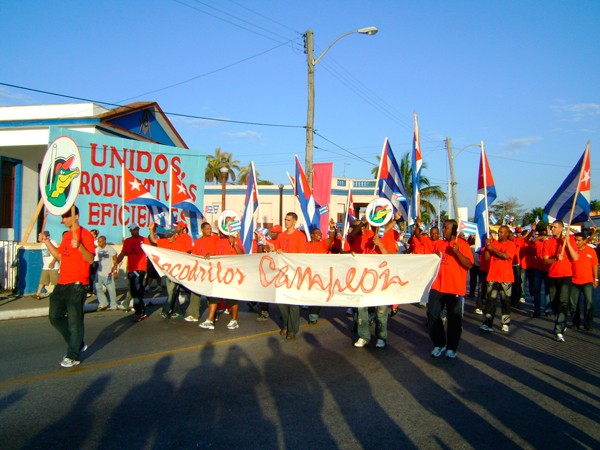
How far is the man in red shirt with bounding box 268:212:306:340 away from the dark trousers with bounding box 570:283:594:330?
4.80 m

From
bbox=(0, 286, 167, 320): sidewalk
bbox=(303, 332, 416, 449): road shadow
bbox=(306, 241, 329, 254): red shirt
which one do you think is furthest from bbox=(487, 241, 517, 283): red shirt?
bbox=(0, 286, 167, 320): sidewalk

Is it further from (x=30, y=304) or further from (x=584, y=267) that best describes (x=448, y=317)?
(x=30, y=304)

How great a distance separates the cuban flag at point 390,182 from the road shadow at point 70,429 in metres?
5.58

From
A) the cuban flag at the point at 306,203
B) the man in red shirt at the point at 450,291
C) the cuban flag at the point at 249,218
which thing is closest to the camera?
the man in red shirt at the point at 450,291

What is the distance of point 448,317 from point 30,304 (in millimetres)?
9055

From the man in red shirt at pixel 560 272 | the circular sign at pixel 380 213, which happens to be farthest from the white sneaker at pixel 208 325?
the man in red shirt at pixel 560 272

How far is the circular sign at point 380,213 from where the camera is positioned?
6625mm

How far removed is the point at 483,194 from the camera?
8.22m

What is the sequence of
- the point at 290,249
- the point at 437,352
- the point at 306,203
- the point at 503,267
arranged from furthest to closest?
1. the point at 306,203
2. the point at 503,267
3. the point at 290,249
4. the point at 437,352

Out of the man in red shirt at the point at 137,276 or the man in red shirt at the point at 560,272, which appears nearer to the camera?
the man in red shirt at the point at 560,272

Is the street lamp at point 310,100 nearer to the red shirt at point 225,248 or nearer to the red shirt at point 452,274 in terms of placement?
the red shirt at point 225,248

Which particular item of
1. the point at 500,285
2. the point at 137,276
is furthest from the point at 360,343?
the point at 137,276

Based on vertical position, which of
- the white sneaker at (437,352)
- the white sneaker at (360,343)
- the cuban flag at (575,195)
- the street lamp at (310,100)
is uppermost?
the street lamp at (310,100)

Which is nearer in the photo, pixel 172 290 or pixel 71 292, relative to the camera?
pixel 71 292
